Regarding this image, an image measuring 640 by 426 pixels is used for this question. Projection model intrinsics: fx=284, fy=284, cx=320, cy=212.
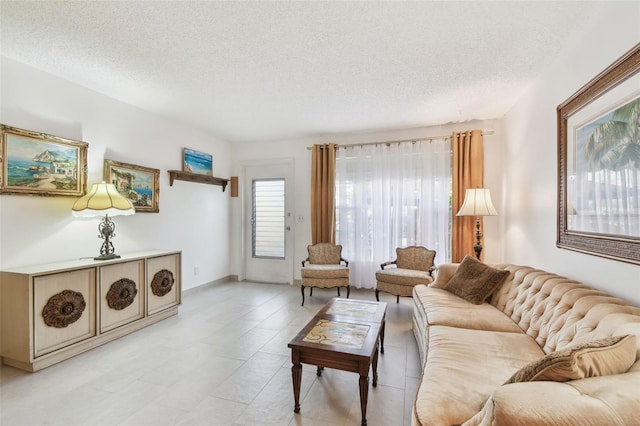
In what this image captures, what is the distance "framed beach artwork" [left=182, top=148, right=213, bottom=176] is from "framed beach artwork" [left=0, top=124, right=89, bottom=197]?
4.57ft

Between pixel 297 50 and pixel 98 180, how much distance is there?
256 centimetres

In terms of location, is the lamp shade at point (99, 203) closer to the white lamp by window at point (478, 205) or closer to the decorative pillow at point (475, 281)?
the decorative pillow at point (475, 281)

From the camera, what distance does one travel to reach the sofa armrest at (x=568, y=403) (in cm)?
69

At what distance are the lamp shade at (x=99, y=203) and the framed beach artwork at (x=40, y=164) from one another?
190 millimetres

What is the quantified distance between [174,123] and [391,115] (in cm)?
306

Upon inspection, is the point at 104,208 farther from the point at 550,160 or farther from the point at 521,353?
the point at 550,160

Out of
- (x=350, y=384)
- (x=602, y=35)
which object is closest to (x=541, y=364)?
(x=350, y=384)

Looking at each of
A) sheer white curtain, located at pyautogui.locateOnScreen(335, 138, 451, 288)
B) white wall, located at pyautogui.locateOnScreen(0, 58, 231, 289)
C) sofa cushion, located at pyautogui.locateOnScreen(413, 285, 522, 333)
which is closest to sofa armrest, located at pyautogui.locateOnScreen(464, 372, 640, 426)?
sofa cushion, located at pyautogui.locateOnScreen(413, 285, 522, 333)

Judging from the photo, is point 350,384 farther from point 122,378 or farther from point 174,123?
point 174,123

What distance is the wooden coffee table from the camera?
5.30ft

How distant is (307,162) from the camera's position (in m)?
4.85

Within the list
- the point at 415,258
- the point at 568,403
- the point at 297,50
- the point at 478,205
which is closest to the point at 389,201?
the point at 415,258

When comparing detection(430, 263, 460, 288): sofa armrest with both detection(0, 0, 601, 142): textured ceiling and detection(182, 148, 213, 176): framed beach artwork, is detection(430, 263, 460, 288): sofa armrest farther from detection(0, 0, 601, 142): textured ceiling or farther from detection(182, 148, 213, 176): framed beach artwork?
detection(182, 148, 213, 176): framed beach artwork

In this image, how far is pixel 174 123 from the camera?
4.09 m
